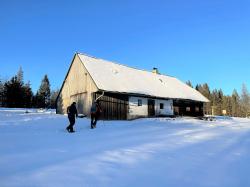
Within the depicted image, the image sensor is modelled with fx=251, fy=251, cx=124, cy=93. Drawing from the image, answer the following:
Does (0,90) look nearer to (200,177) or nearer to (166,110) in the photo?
(166,110)

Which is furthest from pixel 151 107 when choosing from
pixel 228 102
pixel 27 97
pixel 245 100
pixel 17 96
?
pixel 245 100

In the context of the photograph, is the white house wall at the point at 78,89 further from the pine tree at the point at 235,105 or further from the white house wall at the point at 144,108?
the pine tree at the point at 235,105

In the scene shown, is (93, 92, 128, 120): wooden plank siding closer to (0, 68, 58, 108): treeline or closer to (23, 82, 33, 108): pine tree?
(0, 68, 58, 108): treeline

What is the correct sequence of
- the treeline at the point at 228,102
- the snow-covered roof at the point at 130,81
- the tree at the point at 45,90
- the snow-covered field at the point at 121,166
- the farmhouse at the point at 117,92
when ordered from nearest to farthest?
the snow-covered field at the point at 121,166 < the farmhouse at the point at 117,92 < the snow-covered roof at the point at 130,81 < the tree at the point at 45,90 < the treeline at the point at 228,102

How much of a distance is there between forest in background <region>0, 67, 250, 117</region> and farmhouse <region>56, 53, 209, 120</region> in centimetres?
1480

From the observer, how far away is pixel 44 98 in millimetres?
69625

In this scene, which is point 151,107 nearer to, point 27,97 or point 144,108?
point 144,108

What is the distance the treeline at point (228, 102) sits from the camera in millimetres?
88688

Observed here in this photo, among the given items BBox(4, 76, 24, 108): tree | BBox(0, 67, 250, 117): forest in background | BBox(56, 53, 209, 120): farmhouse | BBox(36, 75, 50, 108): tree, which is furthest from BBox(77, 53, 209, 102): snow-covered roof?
BBox(36, 75, 50, 108): tree

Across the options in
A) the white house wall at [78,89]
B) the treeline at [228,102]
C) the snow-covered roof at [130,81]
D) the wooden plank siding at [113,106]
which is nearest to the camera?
the wooden plank siding at [113,106]

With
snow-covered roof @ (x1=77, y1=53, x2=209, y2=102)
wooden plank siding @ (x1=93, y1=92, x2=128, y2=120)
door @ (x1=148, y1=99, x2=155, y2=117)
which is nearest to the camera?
wooden plank siding @ (x1=93, y1=92, x2=128, y2=120)

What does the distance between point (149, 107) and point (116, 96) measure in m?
5.22

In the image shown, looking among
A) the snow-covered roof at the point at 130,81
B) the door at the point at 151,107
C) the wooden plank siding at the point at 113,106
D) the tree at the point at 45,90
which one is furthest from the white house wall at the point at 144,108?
the tree at the point at 45,90

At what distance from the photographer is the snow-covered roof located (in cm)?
2597
